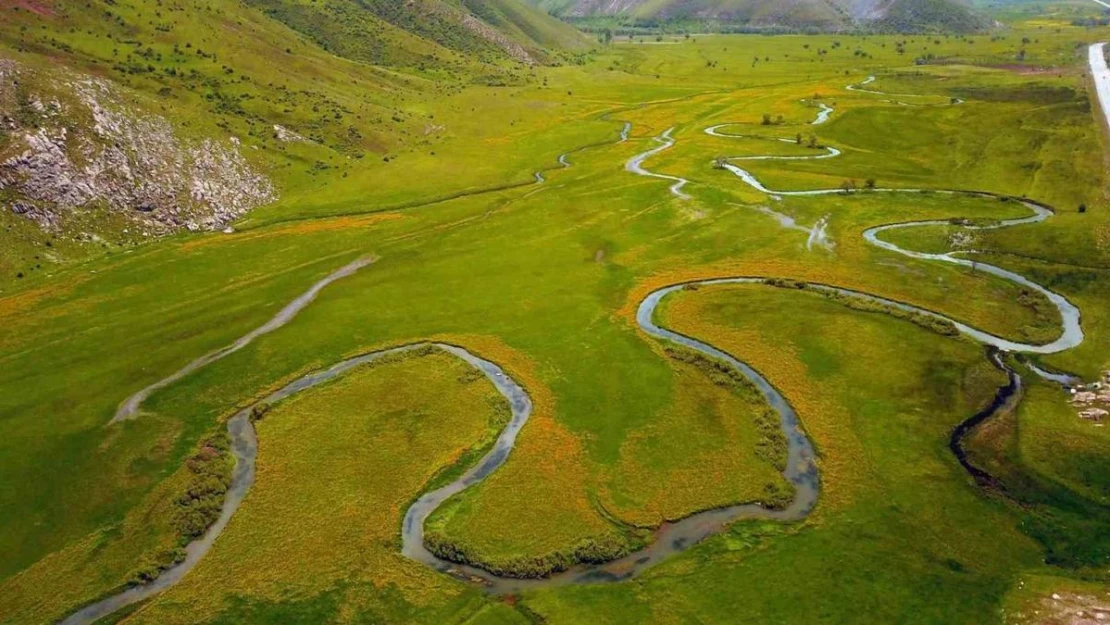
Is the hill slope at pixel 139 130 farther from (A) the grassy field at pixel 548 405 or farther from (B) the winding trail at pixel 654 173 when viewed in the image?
(B) the winding trail at pixel 654 173

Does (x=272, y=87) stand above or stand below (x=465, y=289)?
above

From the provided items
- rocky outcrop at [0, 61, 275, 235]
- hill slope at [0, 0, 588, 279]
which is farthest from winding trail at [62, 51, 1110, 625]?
hill slope at [0, 0, 588, 279]

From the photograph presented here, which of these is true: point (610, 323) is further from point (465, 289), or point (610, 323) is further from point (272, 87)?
point (272, 87)

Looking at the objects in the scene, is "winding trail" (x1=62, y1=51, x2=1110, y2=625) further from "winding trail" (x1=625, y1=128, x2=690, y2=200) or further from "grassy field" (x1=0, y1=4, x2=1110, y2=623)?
"winding trail" (x1=625, y1=128, x2=690, y2=200)

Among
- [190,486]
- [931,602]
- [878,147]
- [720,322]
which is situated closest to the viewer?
[931,602]

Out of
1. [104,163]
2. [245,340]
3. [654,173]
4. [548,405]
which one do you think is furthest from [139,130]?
[548,405]

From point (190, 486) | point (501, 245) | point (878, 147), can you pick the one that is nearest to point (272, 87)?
point (501, 245)

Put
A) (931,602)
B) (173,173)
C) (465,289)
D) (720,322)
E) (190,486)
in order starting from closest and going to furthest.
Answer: (931,602), (190,486), (720,322), (465,289), (173,173)
